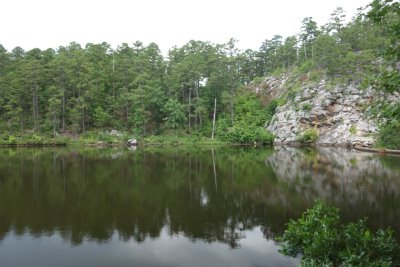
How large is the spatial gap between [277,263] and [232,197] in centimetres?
639

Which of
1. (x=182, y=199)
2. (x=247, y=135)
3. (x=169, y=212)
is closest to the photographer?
(x=169, y=212)

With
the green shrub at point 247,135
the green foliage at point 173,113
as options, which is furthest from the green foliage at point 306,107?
the green foliage at point 173,113

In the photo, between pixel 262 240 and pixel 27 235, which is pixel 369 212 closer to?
pixel 262 240

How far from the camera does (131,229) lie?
32.1 ft

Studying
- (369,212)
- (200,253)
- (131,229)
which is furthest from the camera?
(369,212)

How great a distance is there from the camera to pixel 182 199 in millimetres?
13469

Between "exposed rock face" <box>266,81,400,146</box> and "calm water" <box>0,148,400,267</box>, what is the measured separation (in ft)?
85.9

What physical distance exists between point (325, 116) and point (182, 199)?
40.1 meters

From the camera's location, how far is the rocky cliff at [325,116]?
1734 inches

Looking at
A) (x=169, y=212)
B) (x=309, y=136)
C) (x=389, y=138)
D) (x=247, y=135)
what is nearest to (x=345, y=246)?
(x=169, y=212)

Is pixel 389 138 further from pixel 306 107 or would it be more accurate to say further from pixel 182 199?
pixel 182 199

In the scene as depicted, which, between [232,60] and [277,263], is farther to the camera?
[232,60]

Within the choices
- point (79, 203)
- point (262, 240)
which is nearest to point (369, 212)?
point (262, 240)

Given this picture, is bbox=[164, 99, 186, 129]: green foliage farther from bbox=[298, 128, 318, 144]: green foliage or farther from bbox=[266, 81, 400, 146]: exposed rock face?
bbox=[298, 128, 318, 144]: green foliage
